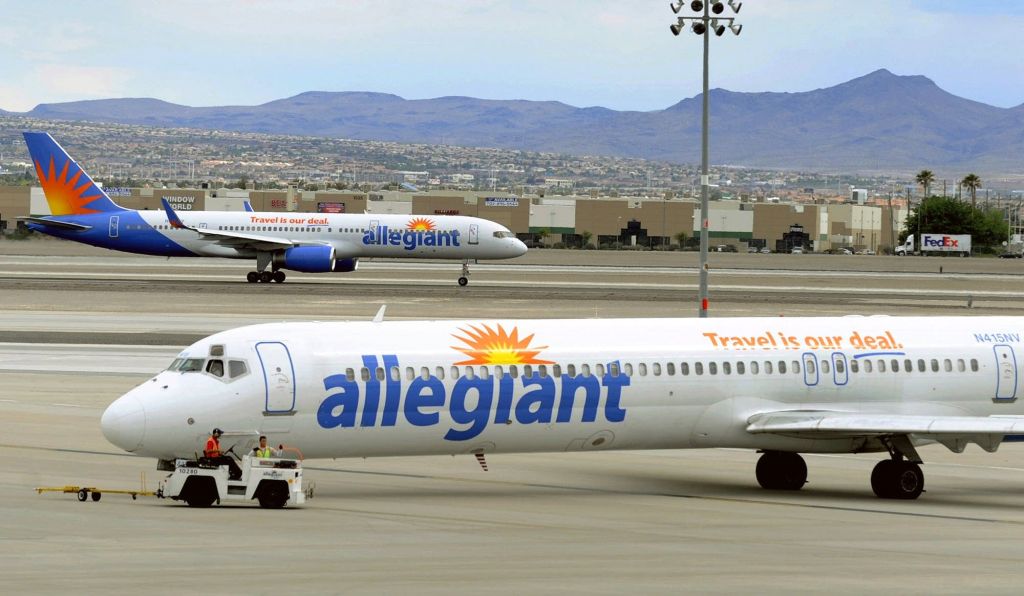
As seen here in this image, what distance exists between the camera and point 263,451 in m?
23.5

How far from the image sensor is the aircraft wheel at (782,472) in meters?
27.5

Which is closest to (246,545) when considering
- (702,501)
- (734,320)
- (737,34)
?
(702,501)

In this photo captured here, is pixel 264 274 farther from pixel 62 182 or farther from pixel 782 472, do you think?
pixel 782 472

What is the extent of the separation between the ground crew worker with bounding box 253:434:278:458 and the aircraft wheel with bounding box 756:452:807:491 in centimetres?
932

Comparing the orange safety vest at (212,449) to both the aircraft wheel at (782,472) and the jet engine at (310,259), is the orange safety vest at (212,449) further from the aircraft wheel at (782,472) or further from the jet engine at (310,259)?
the jet engine at (310,259)

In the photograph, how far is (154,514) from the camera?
22531mm

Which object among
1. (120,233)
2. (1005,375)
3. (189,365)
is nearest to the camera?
(189,365)

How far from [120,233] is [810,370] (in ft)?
212

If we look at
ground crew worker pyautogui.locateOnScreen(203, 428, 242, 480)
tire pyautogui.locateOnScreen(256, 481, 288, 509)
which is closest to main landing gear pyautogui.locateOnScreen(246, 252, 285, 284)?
ground crew worker pyautogui.locateOnScreen(203, 428, 242, 480)

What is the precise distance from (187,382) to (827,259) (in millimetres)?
136386

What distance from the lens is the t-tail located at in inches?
3263

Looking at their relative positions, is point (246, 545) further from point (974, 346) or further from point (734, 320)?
point (974, 346)

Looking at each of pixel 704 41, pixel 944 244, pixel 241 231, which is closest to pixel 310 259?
pixel 241 231

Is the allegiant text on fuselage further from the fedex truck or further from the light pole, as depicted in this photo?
the fedex truck
